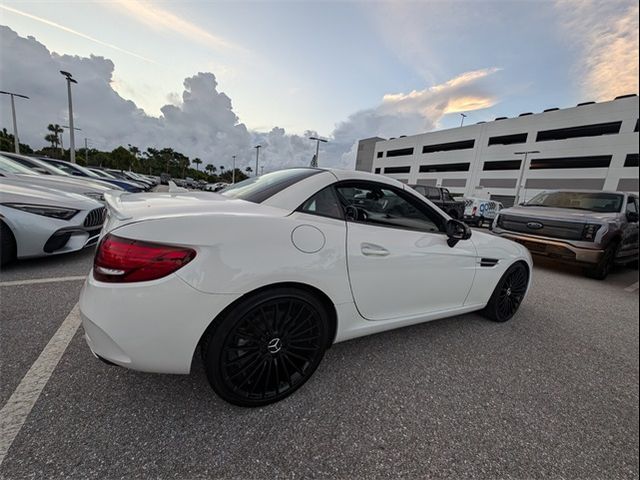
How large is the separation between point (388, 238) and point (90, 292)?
1778 millimetres

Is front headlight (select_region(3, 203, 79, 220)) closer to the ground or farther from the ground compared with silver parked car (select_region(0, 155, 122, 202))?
closer to the ground

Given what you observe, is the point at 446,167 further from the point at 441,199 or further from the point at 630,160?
the point at 441,199

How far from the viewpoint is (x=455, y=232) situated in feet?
7.49

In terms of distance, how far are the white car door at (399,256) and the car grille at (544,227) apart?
12.9ft

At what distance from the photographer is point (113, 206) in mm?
1731

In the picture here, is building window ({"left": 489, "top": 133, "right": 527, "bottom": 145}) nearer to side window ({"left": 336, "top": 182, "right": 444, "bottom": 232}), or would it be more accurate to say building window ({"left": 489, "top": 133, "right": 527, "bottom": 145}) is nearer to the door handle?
side window ({"left": 336, "top": 182, "right": 444, "bottom": 232})

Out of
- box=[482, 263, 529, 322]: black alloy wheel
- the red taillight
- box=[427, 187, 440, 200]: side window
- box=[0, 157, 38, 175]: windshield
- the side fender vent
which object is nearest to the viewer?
the red taillight

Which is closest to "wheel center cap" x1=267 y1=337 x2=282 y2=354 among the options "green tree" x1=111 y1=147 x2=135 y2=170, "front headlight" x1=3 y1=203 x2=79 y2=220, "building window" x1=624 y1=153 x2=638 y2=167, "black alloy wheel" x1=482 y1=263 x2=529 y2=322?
"black alloy wheel" x1=482 y1=263 x2=529 y2=322

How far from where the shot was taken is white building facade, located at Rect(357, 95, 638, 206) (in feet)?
97.3

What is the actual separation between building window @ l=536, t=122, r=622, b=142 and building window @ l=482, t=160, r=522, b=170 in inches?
138

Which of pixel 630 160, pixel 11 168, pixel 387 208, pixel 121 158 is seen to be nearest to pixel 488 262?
pixel 387 208

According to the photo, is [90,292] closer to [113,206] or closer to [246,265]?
[113,206]

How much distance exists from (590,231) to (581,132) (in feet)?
132

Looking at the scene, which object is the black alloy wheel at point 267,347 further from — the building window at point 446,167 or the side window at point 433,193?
the building window at point 446,167
